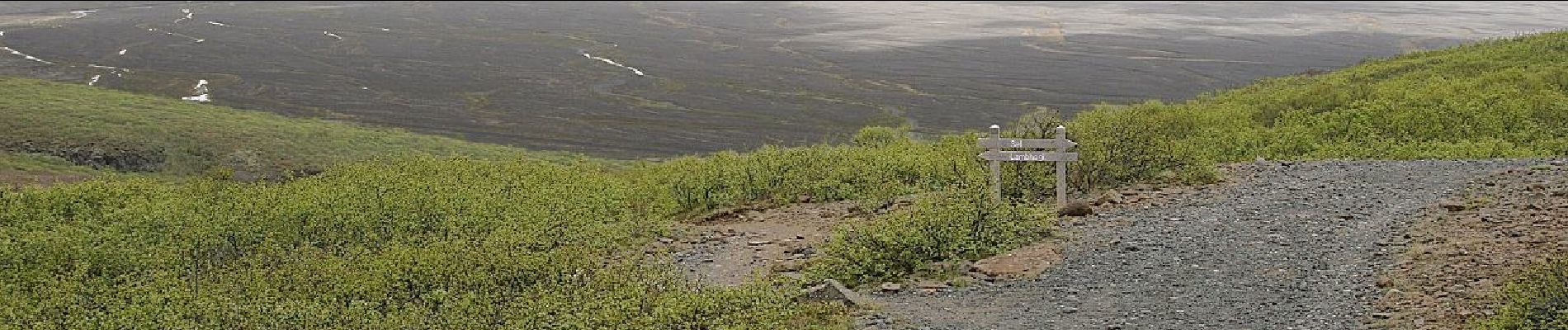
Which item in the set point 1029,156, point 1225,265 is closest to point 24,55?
point 1029,156

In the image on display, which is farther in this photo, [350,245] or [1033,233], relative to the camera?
[350,245]

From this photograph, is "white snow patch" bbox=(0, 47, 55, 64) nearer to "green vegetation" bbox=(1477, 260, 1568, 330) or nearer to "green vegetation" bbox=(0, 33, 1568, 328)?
"green vegetation" bbox=(0, 33, 1568, 328)

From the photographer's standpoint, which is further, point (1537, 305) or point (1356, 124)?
point (1356, 124)

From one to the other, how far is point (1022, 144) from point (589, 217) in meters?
5.90

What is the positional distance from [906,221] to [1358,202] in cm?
503

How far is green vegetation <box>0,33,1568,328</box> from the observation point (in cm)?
1364

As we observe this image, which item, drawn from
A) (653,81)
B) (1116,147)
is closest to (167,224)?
(1116,147)

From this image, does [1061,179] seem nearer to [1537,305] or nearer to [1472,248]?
[1472,248]

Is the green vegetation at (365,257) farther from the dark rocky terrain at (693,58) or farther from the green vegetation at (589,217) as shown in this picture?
the dark rocky terrain at (693,58)

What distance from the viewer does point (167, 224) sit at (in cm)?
2003

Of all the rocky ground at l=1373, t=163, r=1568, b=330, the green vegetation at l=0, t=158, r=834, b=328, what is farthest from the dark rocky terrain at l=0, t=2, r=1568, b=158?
the rocky ground at l=1373, t=163, r=1568, b=330

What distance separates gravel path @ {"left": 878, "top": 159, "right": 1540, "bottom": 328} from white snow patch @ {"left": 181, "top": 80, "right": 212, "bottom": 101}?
1883 inches

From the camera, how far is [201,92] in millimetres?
60125

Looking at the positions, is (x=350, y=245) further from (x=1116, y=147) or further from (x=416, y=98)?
(x=416, y=98)
